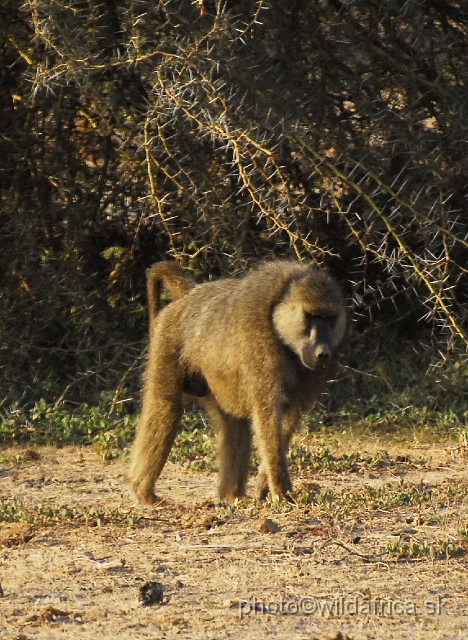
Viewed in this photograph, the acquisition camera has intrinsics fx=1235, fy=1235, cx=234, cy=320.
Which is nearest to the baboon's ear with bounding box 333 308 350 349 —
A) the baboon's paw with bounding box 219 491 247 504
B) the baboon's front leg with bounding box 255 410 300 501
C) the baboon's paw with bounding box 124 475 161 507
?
the baboon's front leg with bounding box 255 410 300 501

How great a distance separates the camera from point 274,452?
17.1 feet

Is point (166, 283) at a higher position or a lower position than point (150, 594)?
higher

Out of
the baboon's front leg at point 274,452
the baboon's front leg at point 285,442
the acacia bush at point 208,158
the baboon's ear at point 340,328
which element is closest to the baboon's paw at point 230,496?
the baboon's front leg at point 285,442

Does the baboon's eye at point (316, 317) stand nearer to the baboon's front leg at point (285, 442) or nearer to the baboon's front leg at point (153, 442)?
the baboon's front leg at point (285, 442)

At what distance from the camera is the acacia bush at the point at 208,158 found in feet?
19.8

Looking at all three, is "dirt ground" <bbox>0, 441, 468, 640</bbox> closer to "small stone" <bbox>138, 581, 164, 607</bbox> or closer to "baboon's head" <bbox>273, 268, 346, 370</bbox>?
"small stone" <bbox>138, 581, 164, 607</bbox>

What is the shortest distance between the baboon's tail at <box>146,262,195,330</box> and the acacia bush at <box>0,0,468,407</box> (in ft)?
1.40

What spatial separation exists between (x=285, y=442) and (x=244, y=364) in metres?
0.38

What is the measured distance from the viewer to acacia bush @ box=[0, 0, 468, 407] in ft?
19.8

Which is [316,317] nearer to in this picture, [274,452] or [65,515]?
[274,452]

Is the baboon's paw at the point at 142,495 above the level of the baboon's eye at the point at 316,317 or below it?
below

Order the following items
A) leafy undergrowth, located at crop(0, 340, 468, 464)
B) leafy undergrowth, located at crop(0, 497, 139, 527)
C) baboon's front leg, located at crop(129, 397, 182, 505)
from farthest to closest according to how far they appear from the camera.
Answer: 1. leafy undergrowth, located at crop(0, 340, 468, 464)
2. baboon's front leg, located at crop(129, 397, 182, 505)
3. leafy undergrowth, located at crop(0, 497, 139, 527)

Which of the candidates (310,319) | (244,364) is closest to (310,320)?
(310,319)

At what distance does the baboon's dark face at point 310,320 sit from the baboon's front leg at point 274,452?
295 mm
